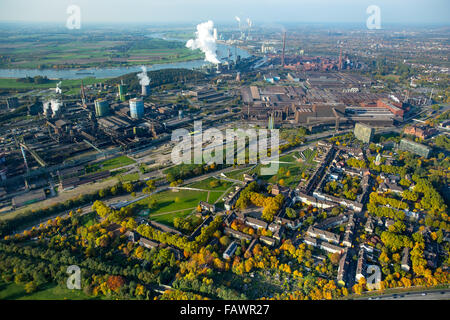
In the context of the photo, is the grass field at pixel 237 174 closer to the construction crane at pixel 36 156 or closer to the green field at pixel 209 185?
the green field at pixel 209 185

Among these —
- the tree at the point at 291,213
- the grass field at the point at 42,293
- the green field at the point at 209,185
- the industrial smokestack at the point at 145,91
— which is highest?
the industrial smokestack at the point at 145,91

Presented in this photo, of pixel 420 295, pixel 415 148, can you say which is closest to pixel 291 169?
pixel 415 148

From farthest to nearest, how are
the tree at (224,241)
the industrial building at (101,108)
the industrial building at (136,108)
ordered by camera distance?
the industrial building at (101,108) → the industrial building at (136,108) → the tree at (224,241)

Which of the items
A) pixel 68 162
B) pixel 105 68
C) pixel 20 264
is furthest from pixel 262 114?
pixel 105 68

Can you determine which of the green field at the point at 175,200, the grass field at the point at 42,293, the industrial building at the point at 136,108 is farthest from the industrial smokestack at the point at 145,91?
the grass field at the point at 42,293

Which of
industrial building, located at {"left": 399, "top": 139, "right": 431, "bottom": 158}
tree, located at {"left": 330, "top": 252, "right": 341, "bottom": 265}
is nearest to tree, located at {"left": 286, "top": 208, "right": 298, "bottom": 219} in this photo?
tree, located at {"left": 330, "top": 252, "right": 341, "bottom": 265}

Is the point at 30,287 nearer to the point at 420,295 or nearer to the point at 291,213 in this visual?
the point at 291,213
